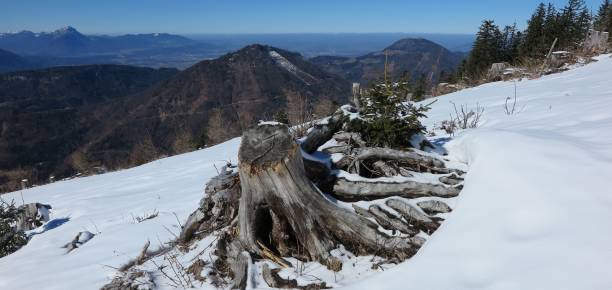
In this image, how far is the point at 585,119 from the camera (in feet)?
13.3

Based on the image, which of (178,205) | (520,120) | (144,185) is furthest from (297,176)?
(144,185)

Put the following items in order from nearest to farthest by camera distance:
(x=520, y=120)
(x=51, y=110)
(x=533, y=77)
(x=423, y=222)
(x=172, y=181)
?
(x=423, y=222), (x=520, y=120), (x=172, y=181), (x=533, y=77), (x=51, y=110)

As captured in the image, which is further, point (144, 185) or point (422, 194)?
point (144, 185)

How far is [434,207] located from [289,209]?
125 centimetres

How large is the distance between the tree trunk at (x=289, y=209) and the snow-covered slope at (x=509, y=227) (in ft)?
2.33

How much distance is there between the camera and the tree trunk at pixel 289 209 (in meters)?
3.11

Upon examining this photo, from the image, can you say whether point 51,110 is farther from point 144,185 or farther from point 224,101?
point 144,185

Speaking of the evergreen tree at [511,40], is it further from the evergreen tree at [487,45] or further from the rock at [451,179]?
the rock at [451,179]

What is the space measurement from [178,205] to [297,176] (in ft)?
10.4

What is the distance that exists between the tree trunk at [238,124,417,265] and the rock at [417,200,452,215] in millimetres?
445

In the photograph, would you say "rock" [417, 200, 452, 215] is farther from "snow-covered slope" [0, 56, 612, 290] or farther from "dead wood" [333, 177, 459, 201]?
"snow-covered slope" [0, 56, 612, 290]

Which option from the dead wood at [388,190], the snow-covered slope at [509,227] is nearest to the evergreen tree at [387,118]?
the snow-covered slope at [509,227]

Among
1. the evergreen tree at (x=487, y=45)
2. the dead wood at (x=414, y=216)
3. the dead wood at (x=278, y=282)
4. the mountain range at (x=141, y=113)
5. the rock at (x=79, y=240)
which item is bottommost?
the mountain range at (x=141, y=113)

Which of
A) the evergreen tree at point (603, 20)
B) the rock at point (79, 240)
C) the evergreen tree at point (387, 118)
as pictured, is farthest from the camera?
the evergreen tree at point (603, 20)
